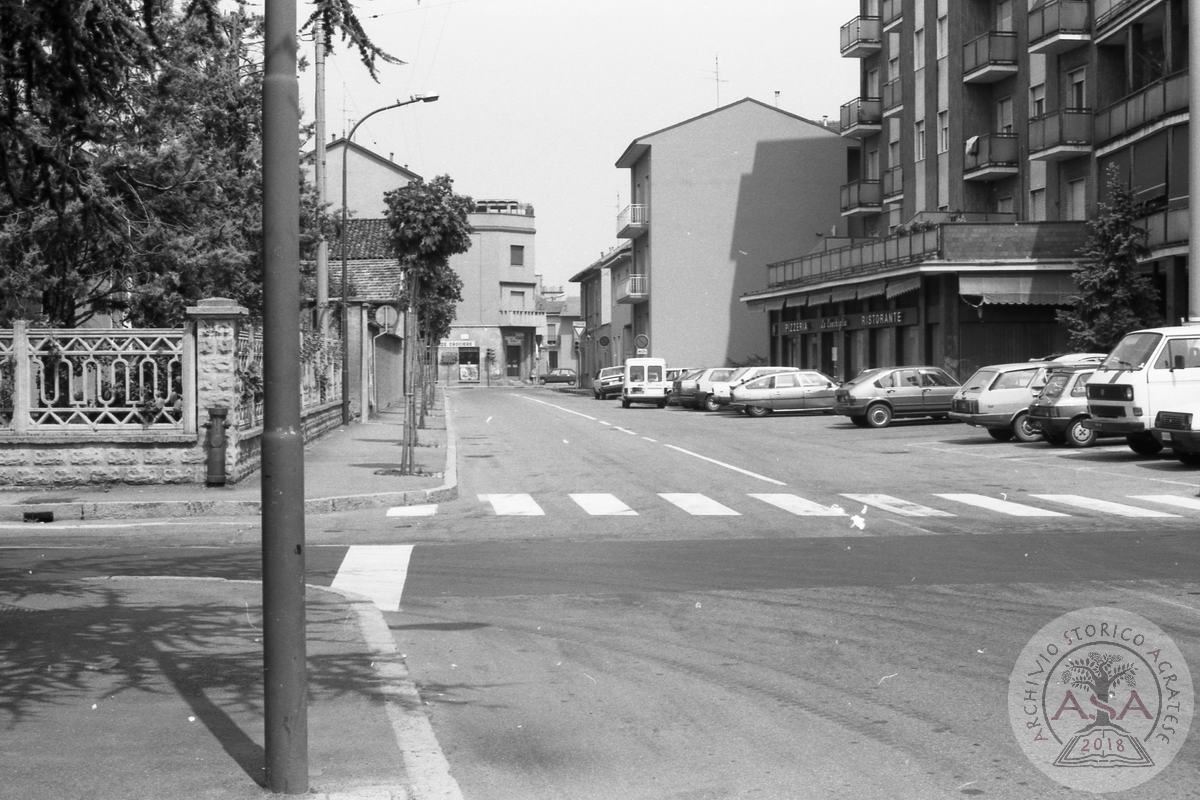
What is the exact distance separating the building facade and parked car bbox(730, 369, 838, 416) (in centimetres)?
2299

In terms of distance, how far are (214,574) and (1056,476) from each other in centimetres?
1326

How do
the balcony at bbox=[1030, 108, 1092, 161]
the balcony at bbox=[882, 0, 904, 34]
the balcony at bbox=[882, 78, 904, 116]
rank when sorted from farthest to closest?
the balcony at bbox=[882, 78, 904, 116]
the balcony at bbox=[882, 0, 904, 34]
the balcony at bbox=[1030, 108, 1092, 161]

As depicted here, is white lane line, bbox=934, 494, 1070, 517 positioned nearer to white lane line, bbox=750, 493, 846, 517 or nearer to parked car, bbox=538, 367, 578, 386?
white lane line, bbox=750, 493, 846, 517

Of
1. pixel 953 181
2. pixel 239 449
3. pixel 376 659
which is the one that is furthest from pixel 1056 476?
pixel 953 181

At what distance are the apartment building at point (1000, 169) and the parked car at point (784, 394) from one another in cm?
355

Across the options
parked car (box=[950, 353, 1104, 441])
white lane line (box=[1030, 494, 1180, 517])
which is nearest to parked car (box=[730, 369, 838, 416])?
parked car (box=[950, 353, 1104, 441])

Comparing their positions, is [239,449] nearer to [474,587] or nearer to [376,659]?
[474,587]

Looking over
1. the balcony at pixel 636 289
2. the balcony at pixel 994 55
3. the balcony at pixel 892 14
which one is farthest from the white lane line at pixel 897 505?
the balcony at pixel 636 289

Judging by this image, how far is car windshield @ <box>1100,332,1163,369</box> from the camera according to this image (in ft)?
73.4

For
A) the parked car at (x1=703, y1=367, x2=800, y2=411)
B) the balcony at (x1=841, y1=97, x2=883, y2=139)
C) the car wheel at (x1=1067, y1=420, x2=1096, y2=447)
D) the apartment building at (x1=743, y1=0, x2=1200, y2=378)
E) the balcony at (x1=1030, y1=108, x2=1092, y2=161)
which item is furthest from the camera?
the balcony at (x1=841, y1=97, x2=883, y2=139)

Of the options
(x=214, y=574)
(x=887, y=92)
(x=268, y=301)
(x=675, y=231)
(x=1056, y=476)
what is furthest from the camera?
(x=675, y=231)

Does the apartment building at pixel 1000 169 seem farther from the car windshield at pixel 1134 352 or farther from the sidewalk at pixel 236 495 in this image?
the sidewalk at pixel 236 495

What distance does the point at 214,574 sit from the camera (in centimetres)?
1026

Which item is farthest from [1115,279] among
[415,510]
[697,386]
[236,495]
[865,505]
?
[236,495]
